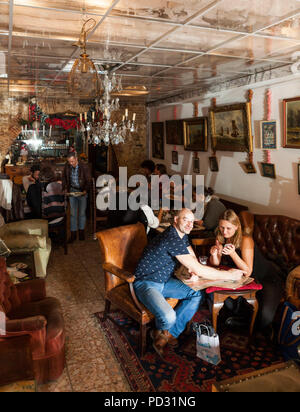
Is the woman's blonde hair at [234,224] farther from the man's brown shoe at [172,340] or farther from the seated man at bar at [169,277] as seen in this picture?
the man's brown shoe at [172,340]

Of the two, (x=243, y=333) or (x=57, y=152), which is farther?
(x=57, y=152)

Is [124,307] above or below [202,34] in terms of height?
below

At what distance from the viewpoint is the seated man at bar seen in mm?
3316

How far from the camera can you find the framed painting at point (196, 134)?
7766mm

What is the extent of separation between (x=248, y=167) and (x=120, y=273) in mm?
3763

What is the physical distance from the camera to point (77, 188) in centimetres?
721

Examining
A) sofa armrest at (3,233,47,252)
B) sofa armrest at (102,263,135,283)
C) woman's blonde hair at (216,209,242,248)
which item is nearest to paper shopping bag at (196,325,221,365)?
sofa armrest at (102,263,135,283)

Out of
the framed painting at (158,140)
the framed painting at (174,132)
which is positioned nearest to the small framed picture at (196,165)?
the framed painting at (174,132)

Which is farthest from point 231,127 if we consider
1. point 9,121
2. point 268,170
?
point 9,121

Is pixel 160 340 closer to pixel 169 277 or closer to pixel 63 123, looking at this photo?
pixel 169 277

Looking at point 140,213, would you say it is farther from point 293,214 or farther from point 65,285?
point 293,214

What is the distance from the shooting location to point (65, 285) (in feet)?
16.4
